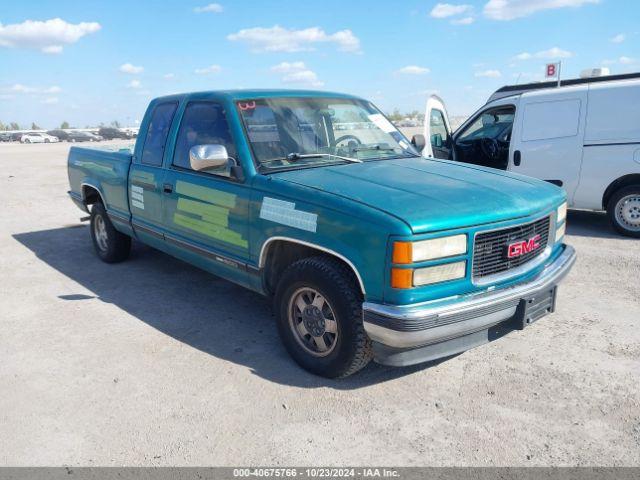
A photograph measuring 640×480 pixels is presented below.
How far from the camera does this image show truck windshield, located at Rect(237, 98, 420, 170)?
402 centimetres

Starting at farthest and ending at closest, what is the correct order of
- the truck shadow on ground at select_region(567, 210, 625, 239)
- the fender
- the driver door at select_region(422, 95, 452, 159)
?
Result: the driver door at select_region(422, 95, 452, 159), the truck shadow on ground at select_region(567, 210, 625, 239), the fender

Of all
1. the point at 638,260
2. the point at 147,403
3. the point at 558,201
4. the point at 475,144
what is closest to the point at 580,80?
the point at 475,144

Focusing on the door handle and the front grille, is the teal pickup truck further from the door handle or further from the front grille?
the door handle

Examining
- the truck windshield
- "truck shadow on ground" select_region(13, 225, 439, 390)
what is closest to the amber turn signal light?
"truck shadow on ground" select_region(13, 225, 439, 390)

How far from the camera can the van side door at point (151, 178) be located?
495 cm

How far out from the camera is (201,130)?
450cm

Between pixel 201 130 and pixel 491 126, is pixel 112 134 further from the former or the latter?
pixel 201 130

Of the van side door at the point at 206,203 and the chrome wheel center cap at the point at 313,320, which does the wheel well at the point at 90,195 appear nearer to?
the van side door at the point at 206,203

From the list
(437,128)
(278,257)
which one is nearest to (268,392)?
(278,257)

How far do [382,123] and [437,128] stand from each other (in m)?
3.41

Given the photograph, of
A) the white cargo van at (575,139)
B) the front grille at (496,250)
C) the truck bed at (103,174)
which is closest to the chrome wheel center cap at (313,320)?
the front grille at (496,250)

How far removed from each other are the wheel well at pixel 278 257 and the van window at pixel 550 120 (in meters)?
5.43

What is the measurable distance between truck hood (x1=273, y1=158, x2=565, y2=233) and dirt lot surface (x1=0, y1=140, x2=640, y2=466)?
44.4 inches

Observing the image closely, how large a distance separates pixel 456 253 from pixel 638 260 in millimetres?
4239
